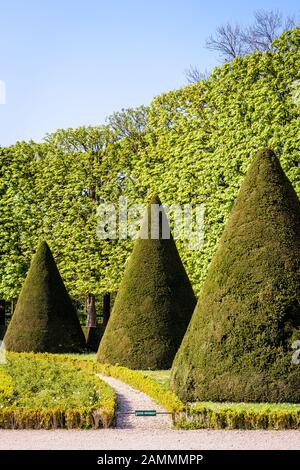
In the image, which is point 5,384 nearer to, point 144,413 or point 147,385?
point 147,385

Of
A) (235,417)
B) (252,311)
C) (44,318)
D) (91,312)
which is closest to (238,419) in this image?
(235,417)

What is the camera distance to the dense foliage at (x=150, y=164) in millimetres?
18594

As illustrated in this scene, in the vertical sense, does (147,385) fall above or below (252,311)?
below

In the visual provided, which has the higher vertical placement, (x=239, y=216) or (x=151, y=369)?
(x=239, y=216)

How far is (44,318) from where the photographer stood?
1923 cm

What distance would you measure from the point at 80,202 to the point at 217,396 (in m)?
15.6

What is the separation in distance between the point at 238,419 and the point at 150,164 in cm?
1485

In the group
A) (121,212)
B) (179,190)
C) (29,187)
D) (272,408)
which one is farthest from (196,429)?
(29,187)

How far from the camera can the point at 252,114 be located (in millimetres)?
18797

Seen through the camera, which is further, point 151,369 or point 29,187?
point 29,187

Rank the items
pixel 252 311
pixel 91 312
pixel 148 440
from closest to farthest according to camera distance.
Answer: pixel 148 440
pixel 252 311
pixel 91 312

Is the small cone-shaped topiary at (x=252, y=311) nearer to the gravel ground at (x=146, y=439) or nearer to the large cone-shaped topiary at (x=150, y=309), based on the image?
the gravel ground at (x=146, y=439)

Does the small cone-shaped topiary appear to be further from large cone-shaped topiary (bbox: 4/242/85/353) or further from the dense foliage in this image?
large cone-shaped topiary (bbox: 4/242/85/353)

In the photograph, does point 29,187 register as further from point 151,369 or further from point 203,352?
point 203,352
